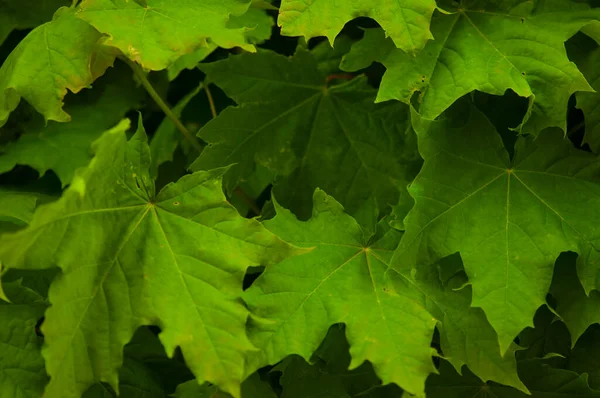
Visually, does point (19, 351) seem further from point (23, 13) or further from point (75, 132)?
point (23, 13)

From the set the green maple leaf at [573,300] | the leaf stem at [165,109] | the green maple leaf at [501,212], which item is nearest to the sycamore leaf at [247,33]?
the leaf stem at [165,109]

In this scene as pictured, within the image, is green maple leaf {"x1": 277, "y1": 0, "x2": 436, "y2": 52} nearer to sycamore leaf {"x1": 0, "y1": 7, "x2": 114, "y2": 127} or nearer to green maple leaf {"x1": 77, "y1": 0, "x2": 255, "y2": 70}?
green maple leaf {"x1": 77, "y1": 0, "x2": 255, "y2": 70}

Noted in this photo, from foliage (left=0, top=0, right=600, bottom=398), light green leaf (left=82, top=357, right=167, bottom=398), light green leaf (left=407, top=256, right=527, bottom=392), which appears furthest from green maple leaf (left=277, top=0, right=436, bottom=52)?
light green leaf (left=82, top=357, right=167, bottom=398)

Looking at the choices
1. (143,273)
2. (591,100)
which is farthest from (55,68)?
(591,100)

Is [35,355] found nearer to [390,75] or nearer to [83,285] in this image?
[83,285]

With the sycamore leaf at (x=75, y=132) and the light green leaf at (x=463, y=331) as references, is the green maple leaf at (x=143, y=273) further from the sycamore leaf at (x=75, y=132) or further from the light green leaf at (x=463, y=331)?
the sycamore leaf at (x=75, y=132)

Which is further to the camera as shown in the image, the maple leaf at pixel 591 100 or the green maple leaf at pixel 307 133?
the green maple leaf at pixel 307 133

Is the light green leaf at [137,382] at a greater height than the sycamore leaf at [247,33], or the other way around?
the sycamore leaf at [247,33]
